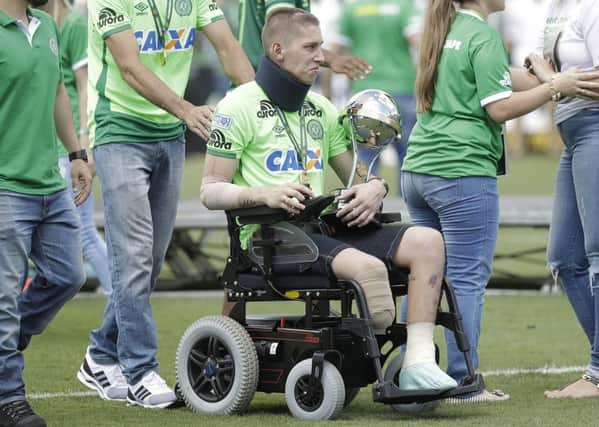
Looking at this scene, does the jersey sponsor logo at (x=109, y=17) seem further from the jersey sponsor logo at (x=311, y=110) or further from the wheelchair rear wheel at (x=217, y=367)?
the wheelchair rear wheel at (x=217, y=367)

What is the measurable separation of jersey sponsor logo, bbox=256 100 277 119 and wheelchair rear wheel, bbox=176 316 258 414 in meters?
0.88

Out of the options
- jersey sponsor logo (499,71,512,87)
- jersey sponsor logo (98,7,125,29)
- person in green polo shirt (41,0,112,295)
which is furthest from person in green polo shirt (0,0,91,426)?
person in green polo shirt (41,0,112,295)

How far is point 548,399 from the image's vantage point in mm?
6746

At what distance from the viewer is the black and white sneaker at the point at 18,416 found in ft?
19.1

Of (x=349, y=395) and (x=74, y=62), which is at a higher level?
(x=74, y=62)

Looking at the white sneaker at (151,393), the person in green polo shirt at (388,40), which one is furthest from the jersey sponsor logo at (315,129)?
the person in green polo shirt at (388,40)

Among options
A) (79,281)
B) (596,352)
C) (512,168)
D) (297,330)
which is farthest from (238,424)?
(512,168)

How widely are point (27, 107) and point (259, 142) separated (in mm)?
1009

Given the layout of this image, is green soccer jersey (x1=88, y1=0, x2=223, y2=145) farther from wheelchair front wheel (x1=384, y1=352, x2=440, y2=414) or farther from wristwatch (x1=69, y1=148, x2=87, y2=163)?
wheelchair front wheel (x1=384, y1=352, x2=440, y2=414)

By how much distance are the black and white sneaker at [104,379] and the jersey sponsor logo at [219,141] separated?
4.59 feet

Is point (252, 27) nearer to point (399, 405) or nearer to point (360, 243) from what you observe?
point (360, 243)

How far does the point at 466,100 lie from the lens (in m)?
6.63

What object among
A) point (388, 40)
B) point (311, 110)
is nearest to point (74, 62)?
point (311, 110)

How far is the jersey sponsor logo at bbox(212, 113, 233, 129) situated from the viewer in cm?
627
